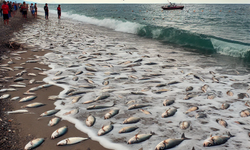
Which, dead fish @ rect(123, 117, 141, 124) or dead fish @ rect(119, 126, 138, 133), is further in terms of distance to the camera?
dead fish @ rect(123, 117, 141, 124)

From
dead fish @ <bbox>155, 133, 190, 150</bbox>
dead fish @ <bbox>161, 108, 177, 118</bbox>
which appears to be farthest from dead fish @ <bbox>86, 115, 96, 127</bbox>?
dead fish @ <bbox>161, 108, 177, 118</bbox>

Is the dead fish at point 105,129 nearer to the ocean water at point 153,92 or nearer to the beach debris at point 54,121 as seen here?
the ocean water at point 153,92

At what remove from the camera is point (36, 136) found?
2848mm

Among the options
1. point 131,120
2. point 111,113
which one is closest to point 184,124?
point 131,120

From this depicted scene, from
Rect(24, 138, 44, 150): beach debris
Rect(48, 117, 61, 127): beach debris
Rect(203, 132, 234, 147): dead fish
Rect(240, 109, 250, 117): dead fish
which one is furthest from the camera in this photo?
Rect(240, 109, 250, 117): dead fish

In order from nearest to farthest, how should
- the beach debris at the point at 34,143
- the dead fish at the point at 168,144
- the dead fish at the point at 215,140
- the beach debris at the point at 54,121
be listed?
the beach debris at the point at 34,143
the dead fish at the point at 168,144
the dead fish at the point at 215,140
the beach debris at the point at 54,121

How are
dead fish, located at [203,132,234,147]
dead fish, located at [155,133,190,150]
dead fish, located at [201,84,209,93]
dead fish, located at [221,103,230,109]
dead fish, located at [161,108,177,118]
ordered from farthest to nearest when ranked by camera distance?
1. dead fish, located at [201,84,209,93]
2. dead fish, located at [221,103,230,109]
3. dead fish, located at [161,108,177,118]
4. dead fish, located at [203,132,234,147]
5. dead fish, located at [155,133,190,150]

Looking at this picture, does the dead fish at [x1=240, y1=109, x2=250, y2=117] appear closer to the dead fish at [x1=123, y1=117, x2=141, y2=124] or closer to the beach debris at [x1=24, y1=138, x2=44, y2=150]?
the dead fish at [x1=123, y1=117, x2=141, y2=124]

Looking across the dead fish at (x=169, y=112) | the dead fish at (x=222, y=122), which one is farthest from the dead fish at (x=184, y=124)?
the dead fish at (x=222, y=122)

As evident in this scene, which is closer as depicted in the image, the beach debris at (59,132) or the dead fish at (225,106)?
the beach debris at (59,132)

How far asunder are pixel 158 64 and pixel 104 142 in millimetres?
4833

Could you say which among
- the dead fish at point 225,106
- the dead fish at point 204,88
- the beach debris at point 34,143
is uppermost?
the dead fish at point 204,88

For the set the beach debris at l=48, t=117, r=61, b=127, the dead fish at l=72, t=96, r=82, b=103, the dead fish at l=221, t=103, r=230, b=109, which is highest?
the dead fish at l=72, t=96, r=82, b=103

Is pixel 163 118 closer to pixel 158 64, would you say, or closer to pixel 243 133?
pixel 243 133
